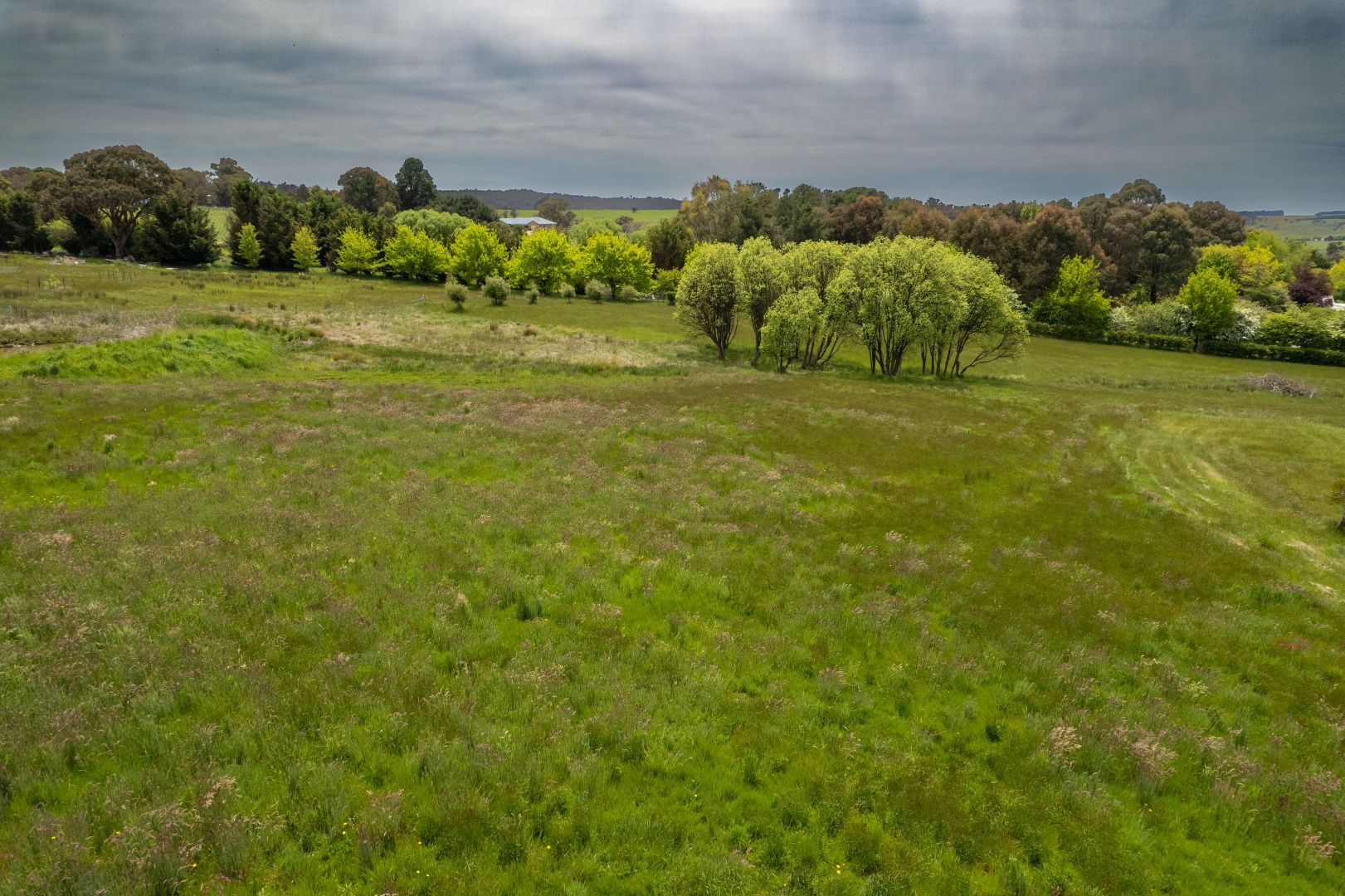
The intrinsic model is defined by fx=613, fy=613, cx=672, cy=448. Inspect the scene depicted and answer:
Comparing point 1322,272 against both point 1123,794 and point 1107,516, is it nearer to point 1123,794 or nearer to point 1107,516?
point 1107,516

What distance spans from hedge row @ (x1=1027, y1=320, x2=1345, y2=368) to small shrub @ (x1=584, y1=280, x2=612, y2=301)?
7469 cm

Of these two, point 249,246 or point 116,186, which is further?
point 249,246

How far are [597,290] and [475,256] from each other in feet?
80.5

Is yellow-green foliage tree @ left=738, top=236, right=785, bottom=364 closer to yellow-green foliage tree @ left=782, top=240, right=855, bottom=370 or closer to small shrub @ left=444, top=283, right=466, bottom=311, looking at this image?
yellow-green foliage tree @ left=782, top=240, right=855, bottom=370

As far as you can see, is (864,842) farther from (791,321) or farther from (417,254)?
(417,254)

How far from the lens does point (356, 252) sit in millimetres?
121188

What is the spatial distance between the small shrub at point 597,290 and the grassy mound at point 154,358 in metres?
73.5

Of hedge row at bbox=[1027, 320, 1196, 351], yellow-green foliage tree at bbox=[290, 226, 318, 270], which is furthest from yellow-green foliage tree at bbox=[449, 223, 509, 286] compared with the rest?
hedge row at bbox=[1027, 320, 1196, 351]

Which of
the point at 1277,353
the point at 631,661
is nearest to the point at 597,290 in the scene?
the point at 1277,353

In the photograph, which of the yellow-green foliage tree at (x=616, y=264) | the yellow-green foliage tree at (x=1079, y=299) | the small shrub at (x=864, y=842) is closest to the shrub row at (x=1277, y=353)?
the yellow-green foliage tree at (x=1079, y=299)

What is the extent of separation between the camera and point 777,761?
1121 centimetres

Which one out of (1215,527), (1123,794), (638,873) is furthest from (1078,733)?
(1215,527)

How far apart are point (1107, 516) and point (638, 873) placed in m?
26.0

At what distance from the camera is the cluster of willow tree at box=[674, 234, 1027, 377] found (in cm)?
5828
